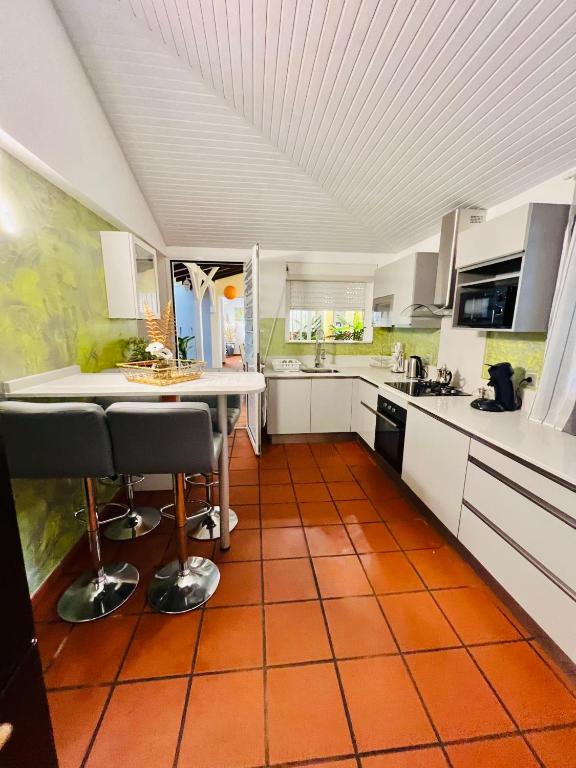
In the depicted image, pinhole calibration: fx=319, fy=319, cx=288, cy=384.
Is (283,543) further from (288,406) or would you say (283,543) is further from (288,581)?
(288,406)

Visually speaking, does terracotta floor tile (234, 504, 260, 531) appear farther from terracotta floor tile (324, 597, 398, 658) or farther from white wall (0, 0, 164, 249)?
white wall (0, 0, 164, 249)

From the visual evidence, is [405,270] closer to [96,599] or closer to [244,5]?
[244,5]

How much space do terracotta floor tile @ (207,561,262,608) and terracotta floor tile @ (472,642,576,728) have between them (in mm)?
1033

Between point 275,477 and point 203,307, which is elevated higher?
point 203,307

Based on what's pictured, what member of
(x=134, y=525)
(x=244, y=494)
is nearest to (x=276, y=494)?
(x=244, y=494)

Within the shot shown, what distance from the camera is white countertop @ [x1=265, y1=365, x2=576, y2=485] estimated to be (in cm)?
136

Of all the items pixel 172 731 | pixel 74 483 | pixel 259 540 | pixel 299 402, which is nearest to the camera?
pixel 172 731

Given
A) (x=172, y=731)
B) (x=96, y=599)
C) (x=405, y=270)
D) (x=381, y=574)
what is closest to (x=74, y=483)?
(x=96, y=599)

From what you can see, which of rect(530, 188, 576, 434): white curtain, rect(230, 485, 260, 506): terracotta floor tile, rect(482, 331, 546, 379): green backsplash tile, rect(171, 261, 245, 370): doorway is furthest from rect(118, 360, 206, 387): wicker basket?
rect(171, 261, 245, 370): doorway

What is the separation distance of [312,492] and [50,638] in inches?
69.5

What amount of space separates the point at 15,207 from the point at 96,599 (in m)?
1.93

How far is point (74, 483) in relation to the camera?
192 cm

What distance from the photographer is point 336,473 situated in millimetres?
2951

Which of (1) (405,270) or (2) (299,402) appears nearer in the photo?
(1) (405,270)
